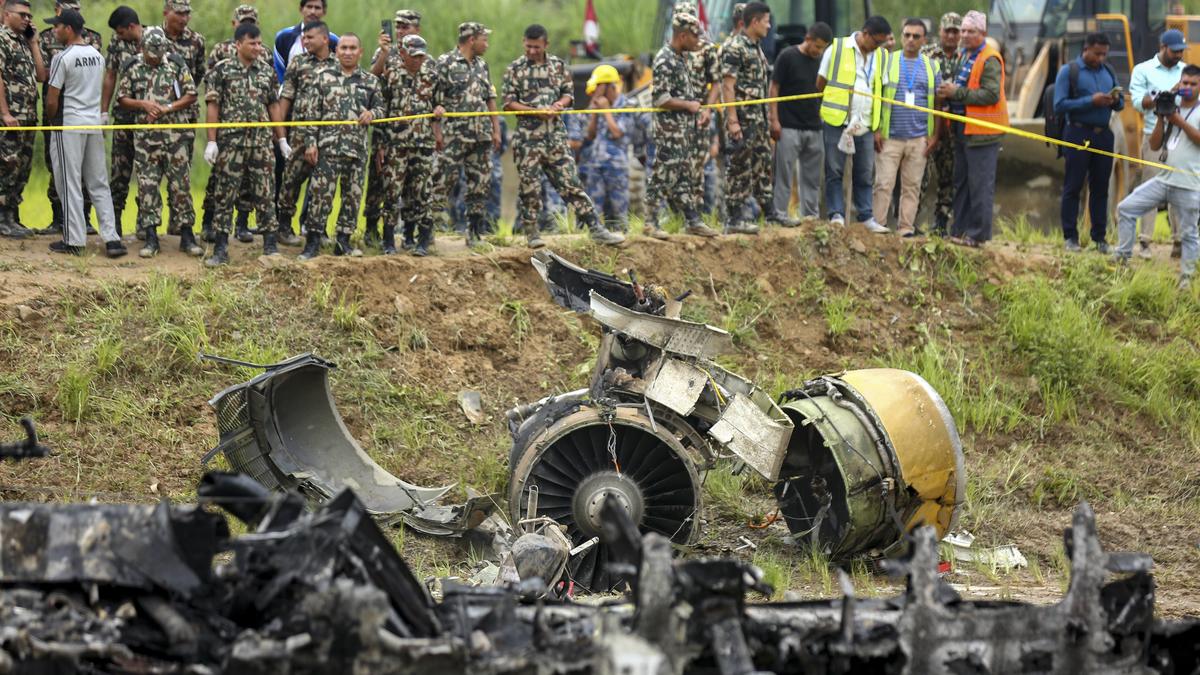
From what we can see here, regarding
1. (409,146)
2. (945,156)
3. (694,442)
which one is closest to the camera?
(694,442)

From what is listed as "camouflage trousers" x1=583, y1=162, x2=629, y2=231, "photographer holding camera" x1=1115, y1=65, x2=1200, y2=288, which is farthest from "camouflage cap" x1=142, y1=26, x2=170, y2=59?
"photographer holding camera" x1=1115, y1=65, x2=1200, y2=288

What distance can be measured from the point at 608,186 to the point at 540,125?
2720 millimetres

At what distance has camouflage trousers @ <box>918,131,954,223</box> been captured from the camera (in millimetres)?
14148

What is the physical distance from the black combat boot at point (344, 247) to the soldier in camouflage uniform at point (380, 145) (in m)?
0.29

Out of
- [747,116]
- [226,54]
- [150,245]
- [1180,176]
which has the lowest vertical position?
[150,245]

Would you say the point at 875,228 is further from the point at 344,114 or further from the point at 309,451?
the point at 309,451

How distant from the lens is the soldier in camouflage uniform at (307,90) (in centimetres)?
1175

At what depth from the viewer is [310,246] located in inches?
473

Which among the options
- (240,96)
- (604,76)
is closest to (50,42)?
(240,96)

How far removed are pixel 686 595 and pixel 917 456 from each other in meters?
3.73

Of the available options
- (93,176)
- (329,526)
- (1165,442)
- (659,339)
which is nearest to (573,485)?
(659,339)

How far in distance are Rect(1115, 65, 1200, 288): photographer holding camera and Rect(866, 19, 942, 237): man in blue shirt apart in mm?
1947

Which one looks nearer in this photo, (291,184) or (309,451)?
(309,451)

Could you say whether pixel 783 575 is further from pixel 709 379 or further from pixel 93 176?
pixel 93 176
